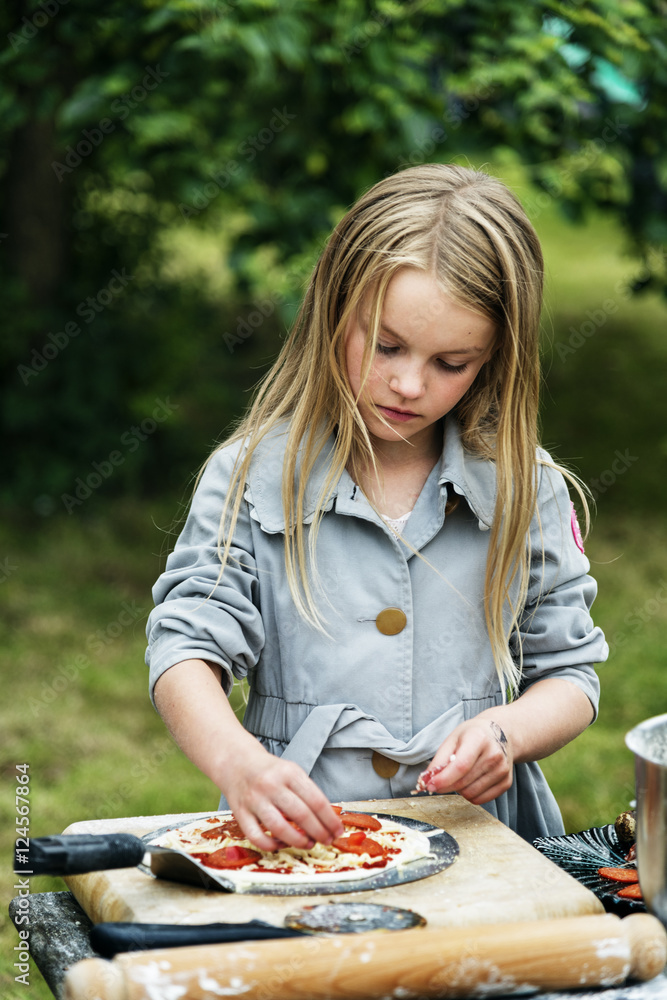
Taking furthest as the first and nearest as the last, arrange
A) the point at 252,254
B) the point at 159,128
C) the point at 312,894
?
the point at 252,254
the point at 159,128
the point at 312,894

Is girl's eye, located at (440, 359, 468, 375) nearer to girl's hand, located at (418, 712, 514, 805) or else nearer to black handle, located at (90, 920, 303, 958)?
girl's hand, located at (418, 712, 514, 805)

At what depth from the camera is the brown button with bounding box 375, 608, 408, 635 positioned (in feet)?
5.63

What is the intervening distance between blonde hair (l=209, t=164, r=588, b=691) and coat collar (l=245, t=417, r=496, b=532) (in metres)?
0.02

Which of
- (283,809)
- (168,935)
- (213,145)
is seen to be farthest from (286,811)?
(213,145)

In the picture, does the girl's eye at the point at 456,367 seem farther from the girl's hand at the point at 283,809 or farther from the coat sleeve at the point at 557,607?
the girl's hand at the point at 283,809

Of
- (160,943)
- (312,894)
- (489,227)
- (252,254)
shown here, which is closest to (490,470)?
(489,227)

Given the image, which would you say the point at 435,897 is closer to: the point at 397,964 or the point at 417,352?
the point at 397,964

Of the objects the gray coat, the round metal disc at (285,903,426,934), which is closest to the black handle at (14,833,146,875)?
the round metal disc at (285,903,426,934)

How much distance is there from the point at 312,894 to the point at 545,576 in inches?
27.6

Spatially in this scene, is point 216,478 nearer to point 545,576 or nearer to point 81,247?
point 545,576

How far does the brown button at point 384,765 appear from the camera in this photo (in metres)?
1.69

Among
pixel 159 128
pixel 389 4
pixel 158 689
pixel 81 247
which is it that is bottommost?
pixel 81 247

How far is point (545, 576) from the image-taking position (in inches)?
69.7

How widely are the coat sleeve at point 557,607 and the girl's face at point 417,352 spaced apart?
26cm
